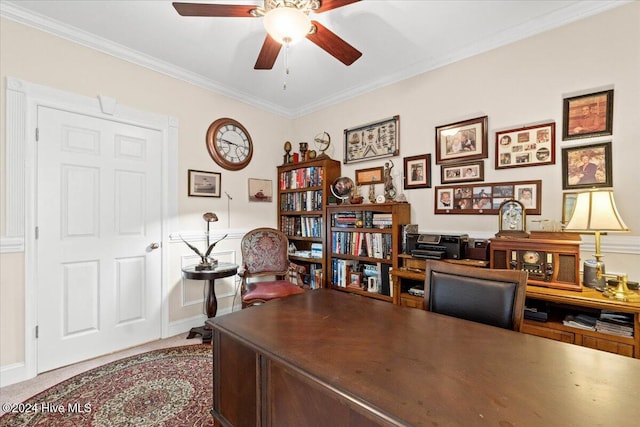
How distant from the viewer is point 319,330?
1189 mm

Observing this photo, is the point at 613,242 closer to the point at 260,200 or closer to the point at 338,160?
the point at 338,160

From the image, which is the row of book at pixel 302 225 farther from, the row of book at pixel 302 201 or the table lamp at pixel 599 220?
the table lamp at pixel 599 220

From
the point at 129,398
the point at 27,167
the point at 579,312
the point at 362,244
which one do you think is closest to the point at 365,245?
the point at 362,244

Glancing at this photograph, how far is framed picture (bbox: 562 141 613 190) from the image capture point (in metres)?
1.92

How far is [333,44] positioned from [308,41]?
27.7 inches

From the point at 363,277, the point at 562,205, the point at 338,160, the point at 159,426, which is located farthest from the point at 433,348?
the point at 338,160

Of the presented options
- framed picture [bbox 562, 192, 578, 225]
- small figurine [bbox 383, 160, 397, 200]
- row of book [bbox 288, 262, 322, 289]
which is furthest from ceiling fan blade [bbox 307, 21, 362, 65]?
row of book [bbox 288, 262, 322, 289]

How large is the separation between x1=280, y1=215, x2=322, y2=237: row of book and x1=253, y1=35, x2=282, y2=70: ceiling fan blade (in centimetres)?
185

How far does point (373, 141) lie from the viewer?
10.4ft

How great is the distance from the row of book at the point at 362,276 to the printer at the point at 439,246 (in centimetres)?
40

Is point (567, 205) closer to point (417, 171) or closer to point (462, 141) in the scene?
point (462, 141)

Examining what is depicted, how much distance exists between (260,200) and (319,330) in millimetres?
2693

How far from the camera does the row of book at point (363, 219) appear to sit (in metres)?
2.83

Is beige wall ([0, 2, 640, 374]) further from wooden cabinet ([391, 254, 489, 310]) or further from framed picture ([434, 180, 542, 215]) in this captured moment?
wooden cabinet ([391, 254, 489, 310])
